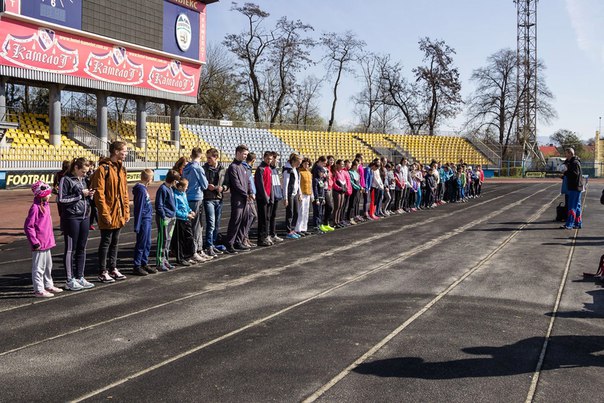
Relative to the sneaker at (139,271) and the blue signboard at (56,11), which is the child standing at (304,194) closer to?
the sneaker at (139,271)

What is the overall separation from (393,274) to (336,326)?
126 inches

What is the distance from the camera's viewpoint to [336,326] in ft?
21.1

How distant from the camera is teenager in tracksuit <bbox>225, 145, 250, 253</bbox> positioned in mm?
11289

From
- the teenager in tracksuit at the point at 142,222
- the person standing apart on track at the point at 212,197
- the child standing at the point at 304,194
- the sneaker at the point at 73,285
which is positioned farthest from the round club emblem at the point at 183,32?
the sneaker at the point at 73,285

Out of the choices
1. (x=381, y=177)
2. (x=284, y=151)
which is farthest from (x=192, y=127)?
(x=381, y=177)

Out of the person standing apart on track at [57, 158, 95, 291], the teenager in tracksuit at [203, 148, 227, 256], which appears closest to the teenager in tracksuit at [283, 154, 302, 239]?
the teenager in tracksuit at [203, 148, 227, 256]

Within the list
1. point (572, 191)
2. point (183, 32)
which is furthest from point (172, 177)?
point (183, 32)

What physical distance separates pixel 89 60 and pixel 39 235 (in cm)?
2336

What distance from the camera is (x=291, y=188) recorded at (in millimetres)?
13445

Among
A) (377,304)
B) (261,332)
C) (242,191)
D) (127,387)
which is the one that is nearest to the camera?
(127,387)

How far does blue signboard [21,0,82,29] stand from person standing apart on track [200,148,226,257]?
18799 mm

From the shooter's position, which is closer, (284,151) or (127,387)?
(127,387)

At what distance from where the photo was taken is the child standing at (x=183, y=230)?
32.2 ft

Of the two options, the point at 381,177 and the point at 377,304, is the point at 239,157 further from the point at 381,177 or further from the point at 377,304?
the point at 381,177
